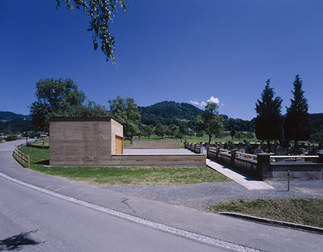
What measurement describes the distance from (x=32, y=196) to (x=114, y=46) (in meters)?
7.69

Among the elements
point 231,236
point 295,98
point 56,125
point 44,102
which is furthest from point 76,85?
point 295,98

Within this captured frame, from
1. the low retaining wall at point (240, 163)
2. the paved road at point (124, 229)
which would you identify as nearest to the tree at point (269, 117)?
the low retaining wall at point (240, 163)

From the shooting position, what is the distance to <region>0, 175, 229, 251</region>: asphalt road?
155 inches

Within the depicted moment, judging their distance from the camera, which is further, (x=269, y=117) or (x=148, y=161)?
(x=269, y=117)

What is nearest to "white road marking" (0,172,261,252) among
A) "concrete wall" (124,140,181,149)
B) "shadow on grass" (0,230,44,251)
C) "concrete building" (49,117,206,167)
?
"shadow on grass" (0,230,44,251)

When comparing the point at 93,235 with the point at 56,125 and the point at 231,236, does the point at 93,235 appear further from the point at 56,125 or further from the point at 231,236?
the point at 56,125

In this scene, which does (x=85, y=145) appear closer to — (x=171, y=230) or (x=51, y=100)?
(x=171, y=230)

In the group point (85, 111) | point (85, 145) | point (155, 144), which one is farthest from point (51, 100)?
point (85, 145)

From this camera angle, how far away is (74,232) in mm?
4559

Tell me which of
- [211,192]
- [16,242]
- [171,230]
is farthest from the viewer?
[211,192]

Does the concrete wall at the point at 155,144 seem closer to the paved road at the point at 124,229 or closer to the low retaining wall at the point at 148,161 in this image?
the low retaining wall at the point at 148,161

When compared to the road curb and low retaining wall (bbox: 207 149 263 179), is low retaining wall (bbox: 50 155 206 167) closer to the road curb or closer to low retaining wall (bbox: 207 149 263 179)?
low retaining wall (bbox: 207 149 263 179)

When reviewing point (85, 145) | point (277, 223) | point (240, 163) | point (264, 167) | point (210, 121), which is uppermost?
point (210, 121)

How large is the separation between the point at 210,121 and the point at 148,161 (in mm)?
26860
